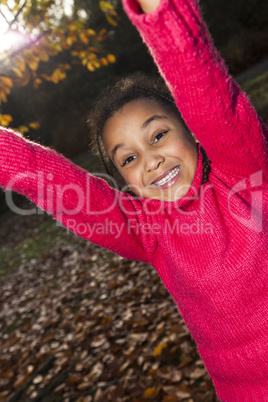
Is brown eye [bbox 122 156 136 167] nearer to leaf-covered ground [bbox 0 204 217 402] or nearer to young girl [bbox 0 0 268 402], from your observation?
young girl [bbox 0 0 268 402]

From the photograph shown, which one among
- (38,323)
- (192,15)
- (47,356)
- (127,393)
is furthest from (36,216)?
(192,15)

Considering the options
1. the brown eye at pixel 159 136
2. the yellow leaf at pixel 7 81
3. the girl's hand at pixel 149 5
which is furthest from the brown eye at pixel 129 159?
the yellow leaf at pixel 7 81

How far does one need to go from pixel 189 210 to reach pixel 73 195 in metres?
0.50

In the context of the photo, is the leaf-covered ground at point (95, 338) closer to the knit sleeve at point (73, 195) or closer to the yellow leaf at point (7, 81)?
the knit sleeve at point (73, 195)

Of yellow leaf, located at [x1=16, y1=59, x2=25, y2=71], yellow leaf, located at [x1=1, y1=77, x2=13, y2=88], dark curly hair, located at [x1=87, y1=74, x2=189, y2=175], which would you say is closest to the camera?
dark curly hair, located at [x1=87, y1=74, x2=189, y2=175]

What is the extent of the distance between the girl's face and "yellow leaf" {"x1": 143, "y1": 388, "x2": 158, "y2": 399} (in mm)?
1841

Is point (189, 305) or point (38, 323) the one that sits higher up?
point (189, 305)

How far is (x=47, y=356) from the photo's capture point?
3.73 meters

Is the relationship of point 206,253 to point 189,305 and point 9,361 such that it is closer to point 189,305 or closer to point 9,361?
point 189,305

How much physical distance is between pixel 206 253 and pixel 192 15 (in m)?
0.88

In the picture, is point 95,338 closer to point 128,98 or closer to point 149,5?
point 128,98

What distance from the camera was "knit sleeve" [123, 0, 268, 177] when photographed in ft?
3.04

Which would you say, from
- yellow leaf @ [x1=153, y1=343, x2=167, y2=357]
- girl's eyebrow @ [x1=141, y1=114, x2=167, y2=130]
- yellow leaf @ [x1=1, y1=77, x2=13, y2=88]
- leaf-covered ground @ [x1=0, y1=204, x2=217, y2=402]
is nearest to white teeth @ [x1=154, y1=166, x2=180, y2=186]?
girl's eyebrow @ [x1=141, y1=114, x2=167, y2=130]

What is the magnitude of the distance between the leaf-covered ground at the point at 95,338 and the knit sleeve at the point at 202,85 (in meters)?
1.99
